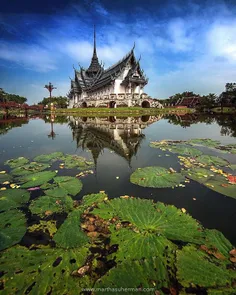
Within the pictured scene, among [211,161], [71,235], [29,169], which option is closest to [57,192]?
[71,235]

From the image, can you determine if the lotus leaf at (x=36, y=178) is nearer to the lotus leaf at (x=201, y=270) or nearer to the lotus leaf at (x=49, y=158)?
the lotus leaf at (x=49, y=158)

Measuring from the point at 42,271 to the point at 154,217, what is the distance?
1636mm

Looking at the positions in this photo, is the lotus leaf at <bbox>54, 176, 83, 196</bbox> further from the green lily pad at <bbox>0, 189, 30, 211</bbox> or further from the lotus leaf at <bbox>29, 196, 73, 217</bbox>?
the green lily pad at <bbox>0, 189, 30, 211</bbox>

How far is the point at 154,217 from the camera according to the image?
8.85 feet

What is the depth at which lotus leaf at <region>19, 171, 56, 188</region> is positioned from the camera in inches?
149

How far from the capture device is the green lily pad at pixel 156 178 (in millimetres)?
3844

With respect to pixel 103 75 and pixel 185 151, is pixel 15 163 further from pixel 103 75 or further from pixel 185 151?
pixel 103 75

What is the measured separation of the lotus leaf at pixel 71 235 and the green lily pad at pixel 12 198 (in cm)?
111

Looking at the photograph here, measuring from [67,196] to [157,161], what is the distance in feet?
10.3

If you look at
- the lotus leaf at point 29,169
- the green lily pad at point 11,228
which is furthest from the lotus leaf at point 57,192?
the lotus leaf at point 29,169

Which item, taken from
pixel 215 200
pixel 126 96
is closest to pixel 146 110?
pixel 126 96

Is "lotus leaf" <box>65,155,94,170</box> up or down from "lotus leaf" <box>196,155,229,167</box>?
down

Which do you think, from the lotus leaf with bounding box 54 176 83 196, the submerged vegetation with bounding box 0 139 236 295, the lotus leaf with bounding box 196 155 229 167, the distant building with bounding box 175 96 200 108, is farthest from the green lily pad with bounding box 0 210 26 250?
the distant building with bounding box 175 96 200 108

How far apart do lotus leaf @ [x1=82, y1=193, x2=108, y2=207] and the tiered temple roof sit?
32.8 metres
